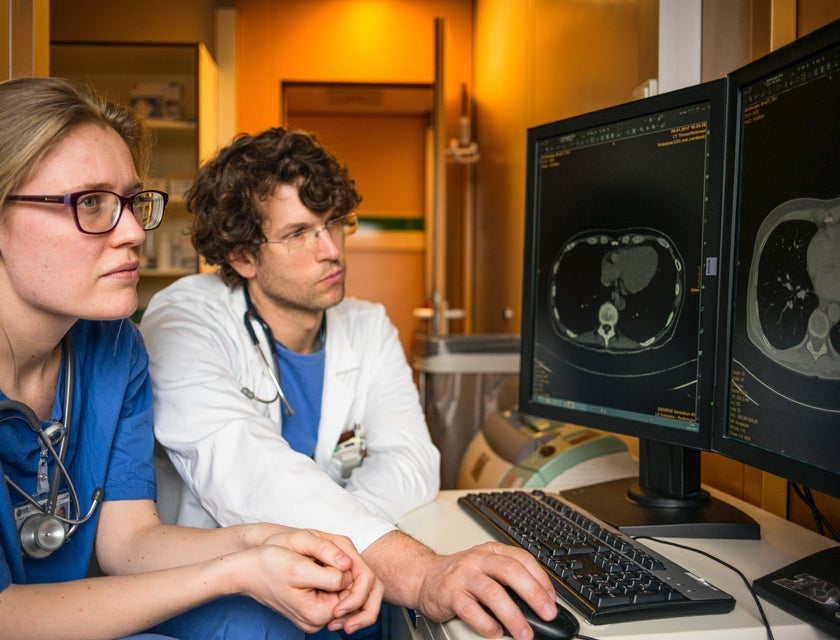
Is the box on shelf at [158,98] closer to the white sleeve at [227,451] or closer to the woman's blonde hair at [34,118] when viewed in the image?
the white sleeve at [227,451]

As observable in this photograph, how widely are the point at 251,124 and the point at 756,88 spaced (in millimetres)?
3663

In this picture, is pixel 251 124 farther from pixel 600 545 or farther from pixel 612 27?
pixel 600 545

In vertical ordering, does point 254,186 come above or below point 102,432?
above

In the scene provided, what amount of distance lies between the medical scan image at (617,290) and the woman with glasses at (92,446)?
0.53m

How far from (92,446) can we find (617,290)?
2.61ft

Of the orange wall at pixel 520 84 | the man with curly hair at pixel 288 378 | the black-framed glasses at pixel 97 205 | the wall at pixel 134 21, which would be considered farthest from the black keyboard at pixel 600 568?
the wall at pixel 134 21

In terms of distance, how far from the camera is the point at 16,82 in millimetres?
927

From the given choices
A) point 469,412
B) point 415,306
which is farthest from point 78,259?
point 415,306

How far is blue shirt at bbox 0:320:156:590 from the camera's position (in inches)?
40.4

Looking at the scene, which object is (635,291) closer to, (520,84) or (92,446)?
(92,446)

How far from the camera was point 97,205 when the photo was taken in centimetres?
93

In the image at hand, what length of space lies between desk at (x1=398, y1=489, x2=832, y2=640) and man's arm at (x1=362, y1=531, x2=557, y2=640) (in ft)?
0.07

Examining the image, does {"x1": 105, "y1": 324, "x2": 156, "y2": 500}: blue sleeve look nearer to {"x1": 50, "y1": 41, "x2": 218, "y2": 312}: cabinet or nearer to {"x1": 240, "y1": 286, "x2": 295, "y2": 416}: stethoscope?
{"x1": 240, "y1": 286, "x2": 295, "y2": 416}: stethoscope

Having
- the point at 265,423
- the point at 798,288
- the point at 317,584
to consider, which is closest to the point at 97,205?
the point at 265,423
